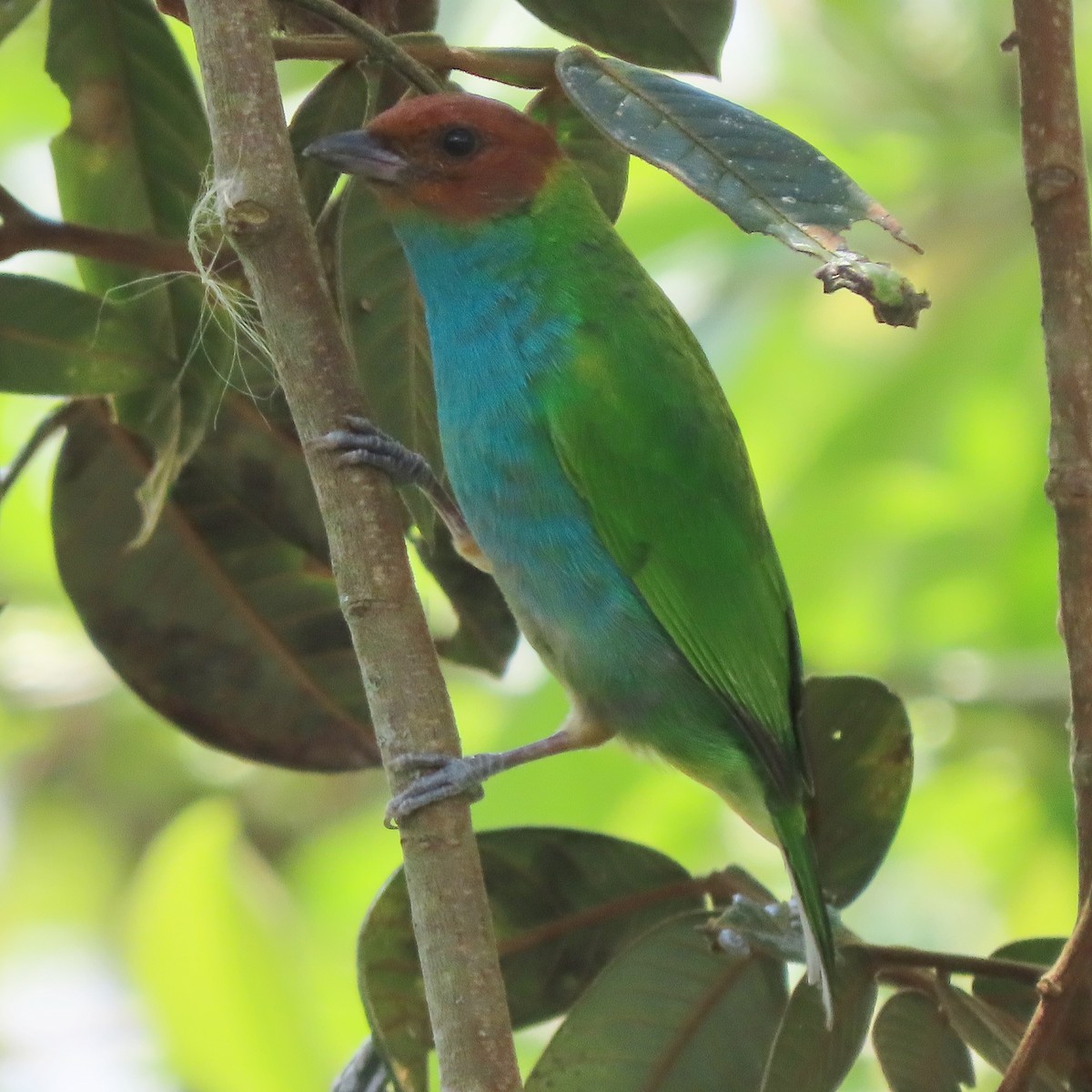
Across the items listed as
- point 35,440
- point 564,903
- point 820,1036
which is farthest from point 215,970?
point 820,1036

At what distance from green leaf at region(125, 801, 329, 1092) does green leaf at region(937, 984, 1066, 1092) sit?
169 centimetres

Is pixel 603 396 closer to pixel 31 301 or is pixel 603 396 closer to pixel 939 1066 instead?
pixel 31 301

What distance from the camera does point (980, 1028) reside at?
196 centimetres

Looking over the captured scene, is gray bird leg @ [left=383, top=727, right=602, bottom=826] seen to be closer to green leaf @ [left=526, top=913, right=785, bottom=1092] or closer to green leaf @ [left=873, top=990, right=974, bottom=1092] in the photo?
green leaf @ [left=526, top=913, right=785, bottom=1092]

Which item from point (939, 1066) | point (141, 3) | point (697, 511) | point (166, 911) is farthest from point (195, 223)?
point (166, 911)

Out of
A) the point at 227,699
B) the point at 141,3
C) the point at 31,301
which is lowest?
the point at 227,699

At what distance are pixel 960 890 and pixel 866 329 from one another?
59.4 inches

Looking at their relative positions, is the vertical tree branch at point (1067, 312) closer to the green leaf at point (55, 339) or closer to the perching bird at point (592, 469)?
the perching bird at point (592, 469)

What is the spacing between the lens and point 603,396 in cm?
238

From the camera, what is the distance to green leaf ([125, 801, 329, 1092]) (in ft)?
10.8

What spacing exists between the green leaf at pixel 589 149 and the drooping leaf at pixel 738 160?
38cm

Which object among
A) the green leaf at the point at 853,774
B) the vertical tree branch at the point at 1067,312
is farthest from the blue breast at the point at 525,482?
the vertical tree branch at the point at 1067,312

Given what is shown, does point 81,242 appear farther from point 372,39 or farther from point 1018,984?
point 1018,984

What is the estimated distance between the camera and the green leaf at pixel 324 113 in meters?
2.06
